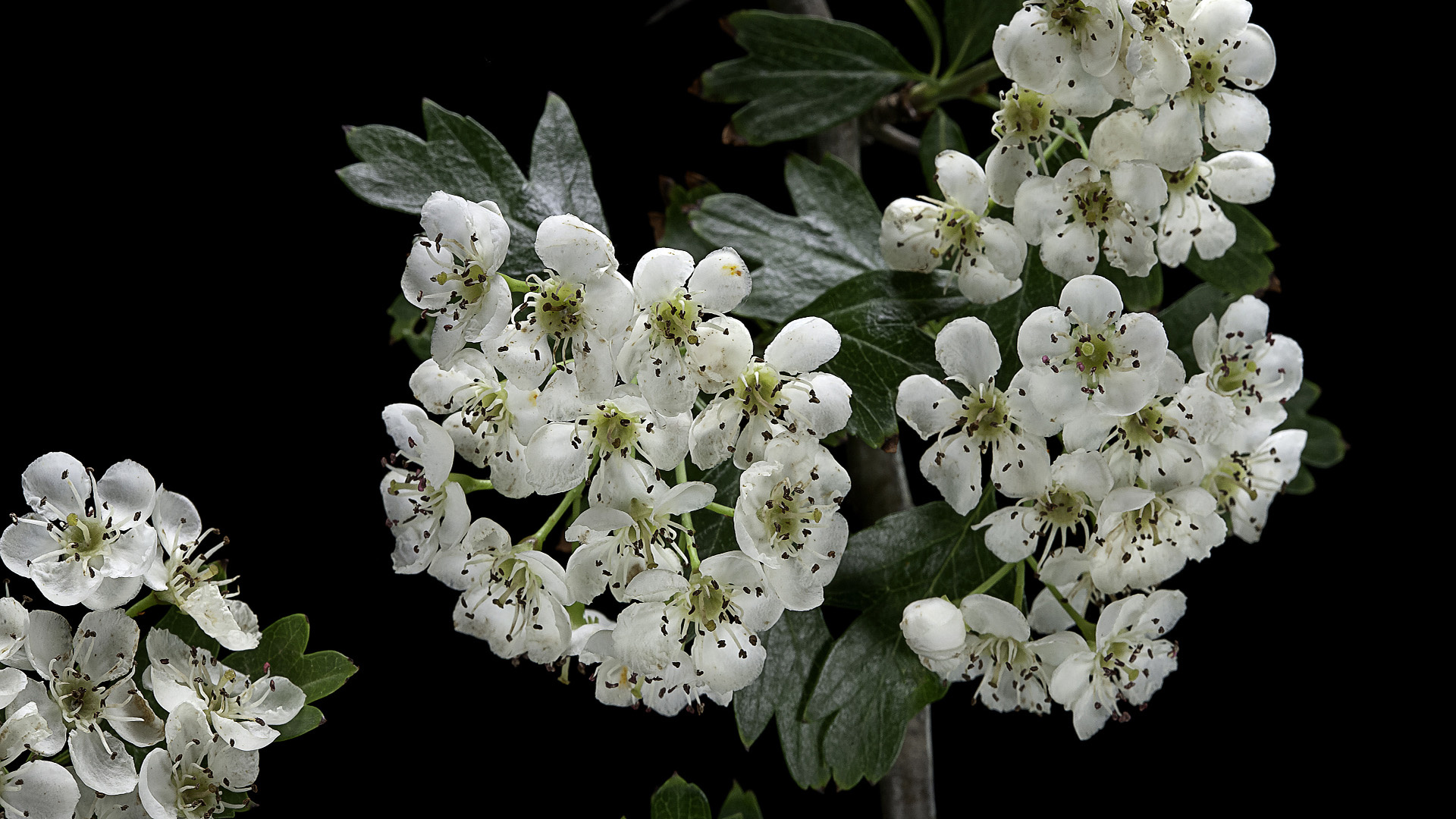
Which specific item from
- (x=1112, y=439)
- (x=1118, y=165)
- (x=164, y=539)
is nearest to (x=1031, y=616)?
(x=1112, y=439)

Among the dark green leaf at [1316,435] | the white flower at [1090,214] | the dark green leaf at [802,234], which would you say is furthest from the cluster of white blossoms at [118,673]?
the dark green leaf at [1316,435]

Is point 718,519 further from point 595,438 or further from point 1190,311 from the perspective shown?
point 1190,311

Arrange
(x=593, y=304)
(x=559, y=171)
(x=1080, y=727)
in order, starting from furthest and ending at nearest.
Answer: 1. (x=559, y=171)
2. (x=1080, y=727)
3. (x=593, y=304)

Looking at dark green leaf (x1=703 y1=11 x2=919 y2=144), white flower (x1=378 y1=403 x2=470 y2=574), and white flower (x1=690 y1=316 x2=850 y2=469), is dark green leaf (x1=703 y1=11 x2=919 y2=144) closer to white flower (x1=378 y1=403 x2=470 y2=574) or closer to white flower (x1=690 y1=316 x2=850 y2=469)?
white flower (x1=690 y1=316 x2=850 y2=469)

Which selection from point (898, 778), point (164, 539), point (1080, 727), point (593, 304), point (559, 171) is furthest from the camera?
point (898, 778)

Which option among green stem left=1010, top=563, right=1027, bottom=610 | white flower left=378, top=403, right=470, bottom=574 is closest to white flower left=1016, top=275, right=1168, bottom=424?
green stem left=1010, top=563, right=1027, bottom=610

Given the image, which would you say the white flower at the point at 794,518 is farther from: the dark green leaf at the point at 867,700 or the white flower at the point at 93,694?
the white flower at the point at 93,694

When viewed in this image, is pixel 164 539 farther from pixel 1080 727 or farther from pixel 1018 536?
pixel 1080 727

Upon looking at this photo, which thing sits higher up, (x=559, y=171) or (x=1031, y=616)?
(x=559, y=171)
